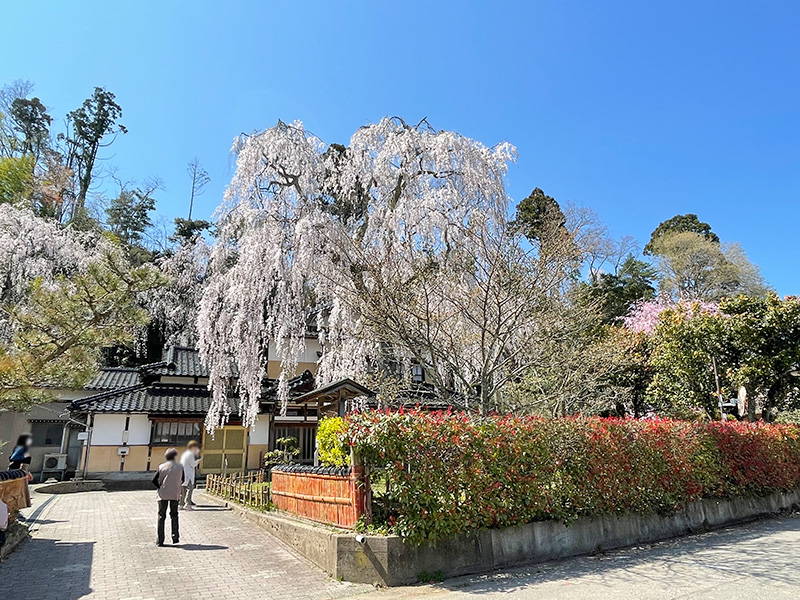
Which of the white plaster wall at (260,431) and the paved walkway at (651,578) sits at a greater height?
the white plaster wall at (260,431)

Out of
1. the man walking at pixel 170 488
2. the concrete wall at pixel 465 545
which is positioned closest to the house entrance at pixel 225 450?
the concrete wall at pixel 465 545

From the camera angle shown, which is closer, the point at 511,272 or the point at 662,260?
the point at 511,272

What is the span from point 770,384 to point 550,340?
8025 millimetres

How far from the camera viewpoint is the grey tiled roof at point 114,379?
2020 centimetres

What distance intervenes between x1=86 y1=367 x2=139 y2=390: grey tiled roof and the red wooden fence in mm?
15438

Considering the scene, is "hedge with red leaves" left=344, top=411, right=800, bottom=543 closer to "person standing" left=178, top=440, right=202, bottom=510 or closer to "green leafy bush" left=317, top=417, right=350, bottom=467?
"green leafy bush" left=317, top=417, right=350, bottom=467

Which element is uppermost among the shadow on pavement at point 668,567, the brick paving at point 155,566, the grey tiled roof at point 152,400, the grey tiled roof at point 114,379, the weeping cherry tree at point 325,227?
the weeping cherry tree at point 325,227

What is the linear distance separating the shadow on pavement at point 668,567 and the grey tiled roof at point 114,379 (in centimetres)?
1937

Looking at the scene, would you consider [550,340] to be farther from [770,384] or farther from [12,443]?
[12,443]

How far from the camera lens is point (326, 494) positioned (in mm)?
6820

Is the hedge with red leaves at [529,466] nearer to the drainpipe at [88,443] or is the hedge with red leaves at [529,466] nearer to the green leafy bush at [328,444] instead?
the green leafy bush at [328,444]

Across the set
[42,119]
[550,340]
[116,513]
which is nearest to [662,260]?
[550,340]

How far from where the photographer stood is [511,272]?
8961mm

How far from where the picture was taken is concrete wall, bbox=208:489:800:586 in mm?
5812
